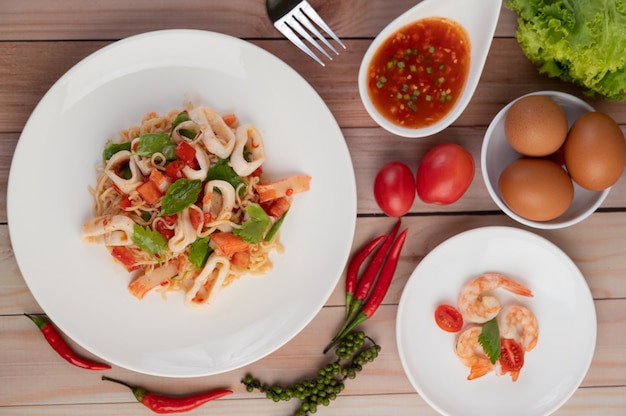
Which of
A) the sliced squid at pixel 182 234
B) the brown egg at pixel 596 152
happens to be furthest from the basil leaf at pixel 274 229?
the brown egg at pixel 596 152

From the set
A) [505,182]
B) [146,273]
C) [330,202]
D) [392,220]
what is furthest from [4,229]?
[505,182]

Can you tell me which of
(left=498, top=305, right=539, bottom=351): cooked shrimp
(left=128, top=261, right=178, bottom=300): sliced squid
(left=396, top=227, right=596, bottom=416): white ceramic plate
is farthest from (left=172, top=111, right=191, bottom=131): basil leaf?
(left=498, top=305, right=539, bottom=351): cooked shrimp

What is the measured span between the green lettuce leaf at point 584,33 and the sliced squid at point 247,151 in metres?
1.16

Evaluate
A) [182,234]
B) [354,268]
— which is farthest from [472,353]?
[182,234]

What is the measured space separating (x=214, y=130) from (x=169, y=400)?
48.5 inches

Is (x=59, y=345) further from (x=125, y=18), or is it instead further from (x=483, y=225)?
(x=483, y=225)

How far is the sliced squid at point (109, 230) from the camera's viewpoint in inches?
93.6

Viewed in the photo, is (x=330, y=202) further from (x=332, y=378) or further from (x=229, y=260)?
(x=332, y=378)

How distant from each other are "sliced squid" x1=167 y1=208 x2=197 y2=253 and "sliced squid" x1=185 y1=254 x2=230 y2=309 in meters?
0.13

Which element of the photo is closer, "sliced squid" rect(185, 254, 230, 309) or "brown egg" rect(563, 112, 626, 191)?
"brown egg" rect(563, 112, 626, 191)

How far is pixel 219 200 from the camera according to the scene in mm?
2494

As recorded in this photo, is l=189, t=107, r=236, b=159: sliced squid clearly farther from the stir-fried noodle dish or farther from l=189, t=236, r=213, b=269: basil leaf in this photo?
l=189, t=236, r=213, b=269: basil leaf

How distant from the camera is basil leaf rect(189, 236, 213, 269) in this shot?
2.45 m

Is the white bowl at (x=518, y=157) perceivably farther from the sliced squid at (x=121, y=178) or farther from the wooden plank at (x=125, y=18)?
the sliced squid at (x=121, y=178)
